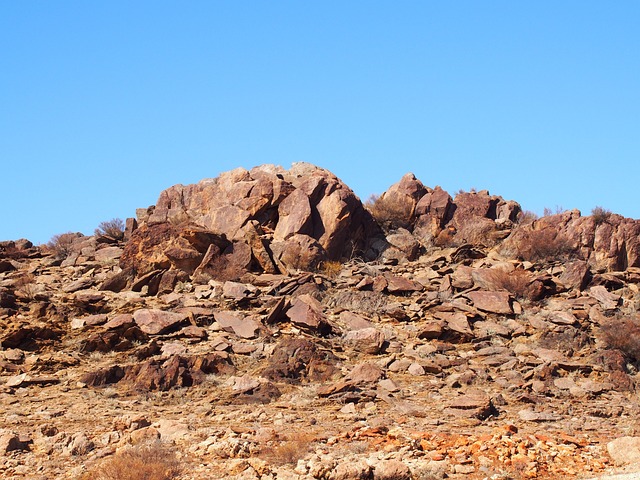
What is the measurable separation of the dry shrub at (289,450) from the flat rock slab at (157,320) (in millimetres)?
6620

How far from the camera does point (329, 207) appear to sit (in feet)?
81.5

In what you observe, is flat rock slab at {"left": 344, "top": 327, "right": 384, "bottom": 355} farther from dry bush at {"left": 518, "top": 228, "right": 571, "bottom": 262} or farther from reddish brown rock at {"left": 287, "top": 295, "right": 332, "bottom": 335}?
dry bush at {"left": 518, "top": 228, "right": 571, "bottom": 262}

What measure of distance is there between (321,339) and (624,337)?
6916mm

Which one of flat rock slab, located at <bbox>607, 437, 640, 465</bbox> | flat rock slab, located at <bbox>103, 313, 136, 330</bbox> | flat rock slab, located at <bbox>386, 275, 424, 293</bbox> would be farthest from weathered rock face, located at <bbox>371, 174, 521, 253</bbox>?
flat rock slab, located at <bbox>607, 437, 640, 465</bbox>

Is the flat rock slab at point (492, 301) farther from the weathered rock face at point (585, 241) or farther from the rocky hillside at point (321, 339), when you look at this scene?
the weathered rock face at point (585, 241)

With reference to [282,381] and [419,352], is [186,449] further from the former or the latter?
[419,352]

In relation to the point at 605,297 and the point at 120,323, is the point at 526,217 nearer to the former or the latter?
the point at 605,297

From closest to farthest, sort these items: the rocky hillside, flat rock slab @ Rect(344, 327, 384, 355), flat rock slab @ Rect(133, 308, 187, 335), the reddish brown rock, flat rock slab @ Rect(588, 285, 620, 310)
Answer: the rocky hillside < flat rock slab @ Rect(344, 327, 384, 355) < flat rock slab @ Rect(133, 308, 187, 335) < the reddish brown rock < flat rock slab @ Rect(588, 285, 620, 310)

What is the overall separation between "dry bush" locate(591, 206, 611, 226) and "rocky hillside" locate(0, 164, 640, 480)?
0.36ft

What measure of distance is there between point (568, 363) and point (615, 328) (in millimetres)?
1998

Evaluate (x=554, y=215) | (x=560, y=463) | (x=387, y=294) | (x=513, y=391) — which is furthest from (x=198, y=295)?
(x=554, y=215)

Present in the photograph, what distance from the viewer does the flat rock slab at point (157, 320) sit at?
17.2 meters

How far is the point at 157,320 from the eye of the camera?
17.5m

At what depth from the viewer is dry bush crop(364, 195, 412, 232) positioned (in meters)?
27.1
